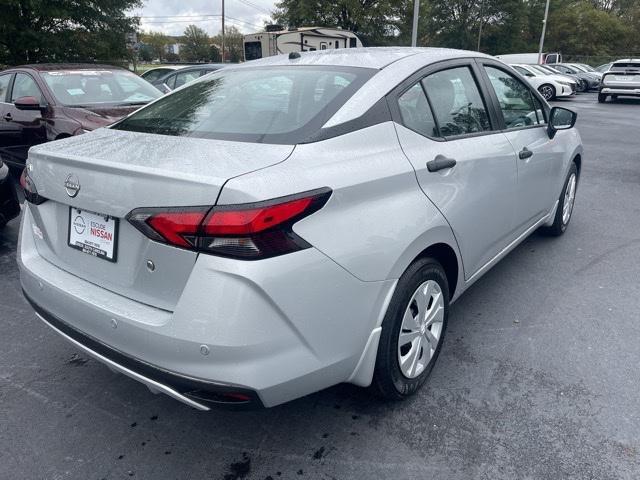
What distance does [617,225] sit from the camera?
17.4ft

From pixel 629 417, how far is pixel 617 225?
134 inches

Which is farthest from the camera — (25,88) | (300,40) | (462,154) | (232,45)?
(232,45)

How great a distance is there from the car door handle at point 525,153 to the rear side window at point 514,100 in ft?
0.56

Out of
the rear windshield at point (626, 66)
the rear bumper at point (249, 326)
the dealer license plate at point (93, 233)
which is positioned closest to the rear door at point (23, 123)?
the dealer license plate at point (93, 233)

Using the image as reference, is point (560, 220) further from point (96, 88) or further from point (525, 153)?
point (96, 88)

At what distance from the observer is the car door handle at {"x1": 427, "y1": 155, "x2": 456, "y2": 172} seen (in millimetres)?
2459

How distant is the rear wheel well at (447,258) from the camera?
2542mm

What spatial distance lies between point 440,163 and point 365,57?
Answer: 28.6 inches

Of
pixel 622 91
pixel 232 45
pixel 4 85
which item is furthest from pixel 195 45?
pixel 4 85

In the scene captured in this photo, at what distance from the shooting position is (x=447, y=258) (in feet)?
9.06

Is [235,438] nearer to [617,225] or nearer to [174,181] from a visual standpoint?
[174,181]

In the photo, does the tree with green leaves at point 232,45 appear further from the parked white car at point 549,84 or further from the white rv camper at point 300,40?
the parked white car at point 549,84

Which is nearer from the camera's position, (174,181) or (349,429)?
(174,181)

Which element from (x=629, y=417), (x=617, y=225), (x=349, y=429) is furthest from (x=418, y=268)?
(x=617, y=225)
